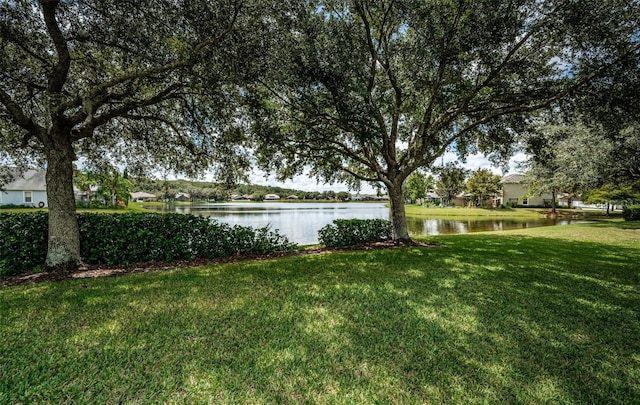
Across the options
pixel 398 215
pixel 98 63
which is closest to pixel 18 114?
pixel 98 63

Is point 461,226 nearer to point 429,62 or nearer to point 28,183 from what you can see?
point 429,62

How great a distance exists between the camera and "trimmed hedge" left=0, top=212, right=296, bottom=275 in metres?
6.19

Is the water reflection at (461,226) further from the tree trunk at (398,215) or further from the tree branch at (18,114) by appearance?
the tree branch at (18,114)

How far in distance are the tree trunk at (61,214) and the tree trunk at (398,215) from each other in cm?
917

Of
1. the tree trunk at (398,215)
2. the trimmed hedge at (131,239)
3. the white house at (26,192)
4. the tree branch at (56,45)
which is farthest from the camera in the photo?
the white house at (26,192)

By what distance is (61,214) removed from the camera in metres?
6.29

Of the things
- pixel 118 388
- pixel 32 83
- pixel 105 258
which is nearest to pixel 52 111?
pixel 32 83

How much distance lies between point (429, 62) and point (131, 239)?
28.1 feet

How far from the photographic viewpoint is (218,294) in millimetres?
4750

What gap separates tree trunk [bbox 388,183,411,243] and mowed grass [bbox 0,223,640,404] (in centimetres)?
418

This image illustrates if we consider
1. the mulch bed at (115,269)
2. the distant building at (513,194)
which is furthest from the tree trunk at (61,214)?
the distant building at (513,194)

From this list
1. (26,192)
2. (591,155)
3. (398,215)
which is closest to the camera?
(398,215)

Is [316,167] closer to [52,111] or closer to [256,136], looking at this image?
[256,136]

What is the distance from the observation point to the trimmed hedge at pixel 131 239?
6.19 metres
